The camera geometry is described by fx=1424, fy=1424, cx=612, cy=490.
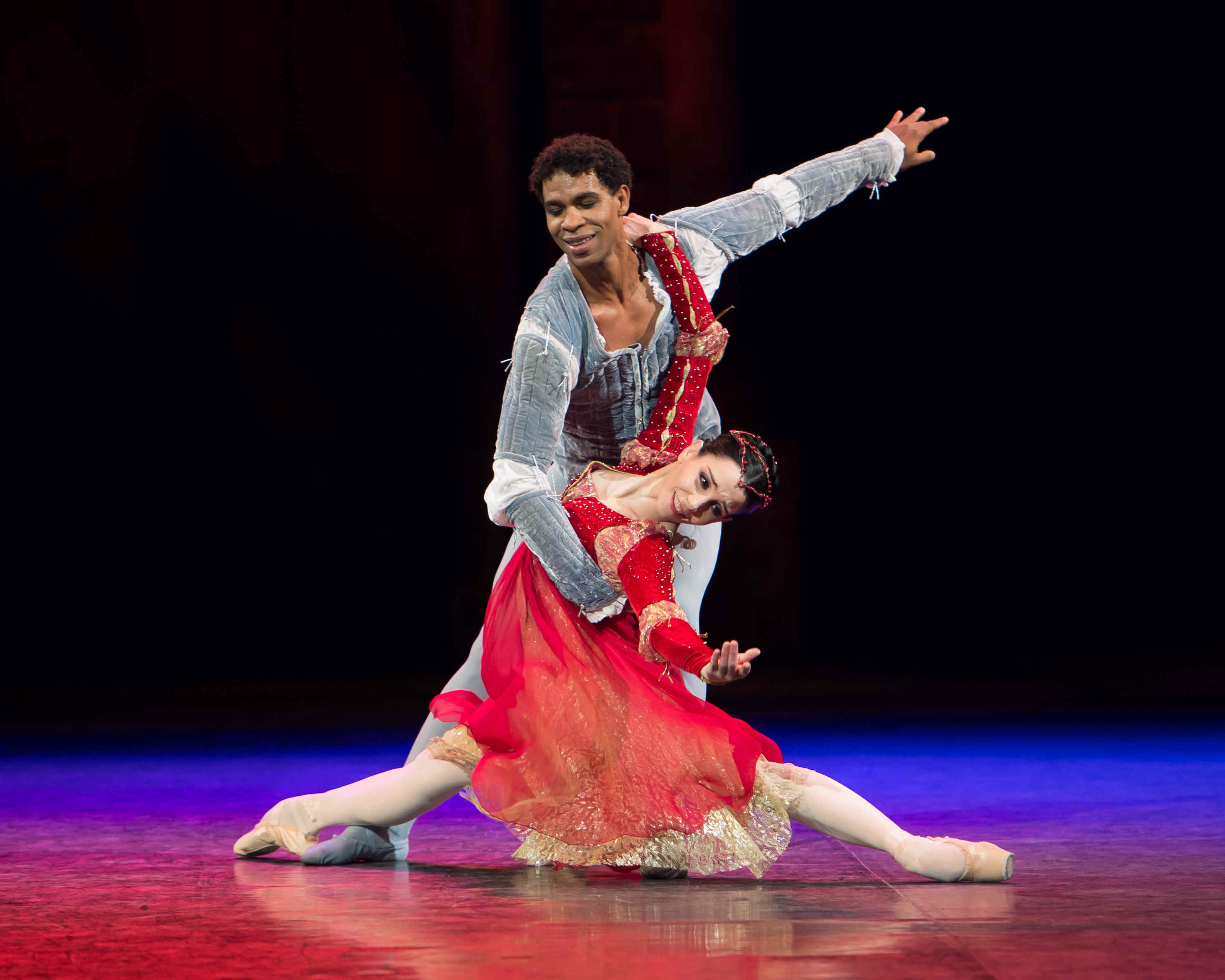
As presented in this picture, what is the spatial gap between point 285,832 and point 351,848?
0.12 meters

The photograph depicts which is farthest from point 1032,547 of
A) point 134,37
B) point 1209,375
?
point 134,37

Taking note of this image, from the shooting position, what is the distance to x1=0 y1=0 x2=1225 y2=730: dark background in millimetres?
5918

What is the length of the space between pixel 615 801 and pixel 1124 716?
9.41 ft

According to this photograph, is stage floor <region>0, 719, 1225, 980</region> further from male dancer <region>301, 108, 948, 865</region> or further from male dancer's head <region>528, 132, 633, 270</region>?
male dancer's head <region>528, 132, 633, 270</region>

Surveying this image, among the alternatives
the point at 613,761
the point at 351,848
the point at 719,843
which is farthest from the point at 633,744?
the point at 351,848

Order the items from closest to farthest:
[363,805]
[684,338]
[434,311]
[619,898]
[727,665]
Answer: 1. [727,665]
2. [619,898]
3. [363,805]
4. [684,338]
5. [434,311]

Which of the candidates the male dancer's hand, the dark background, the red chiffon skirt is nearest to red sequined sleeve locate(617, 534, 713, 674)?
the red chiffon skirt

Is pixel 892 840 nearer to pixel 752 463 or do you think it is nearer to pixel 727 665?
pixel 727 665

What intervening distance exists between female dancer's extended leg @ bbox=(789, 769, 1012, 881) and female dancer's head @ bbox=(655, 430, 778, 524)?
44cm

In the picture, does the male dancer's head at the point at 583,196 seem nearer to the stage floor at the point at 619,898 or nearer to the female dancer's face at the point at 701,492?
the female dancer's face at the point at 701,492

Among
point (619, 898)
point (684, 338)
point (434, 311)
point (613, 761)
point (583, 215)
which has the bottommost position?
point (619, 898)

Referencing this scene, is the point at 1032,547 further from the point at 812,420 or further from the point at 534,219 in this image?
the point at 534,219

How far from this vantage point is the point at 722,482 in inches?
87.0

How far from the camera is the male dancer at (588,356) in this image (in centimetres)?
233
